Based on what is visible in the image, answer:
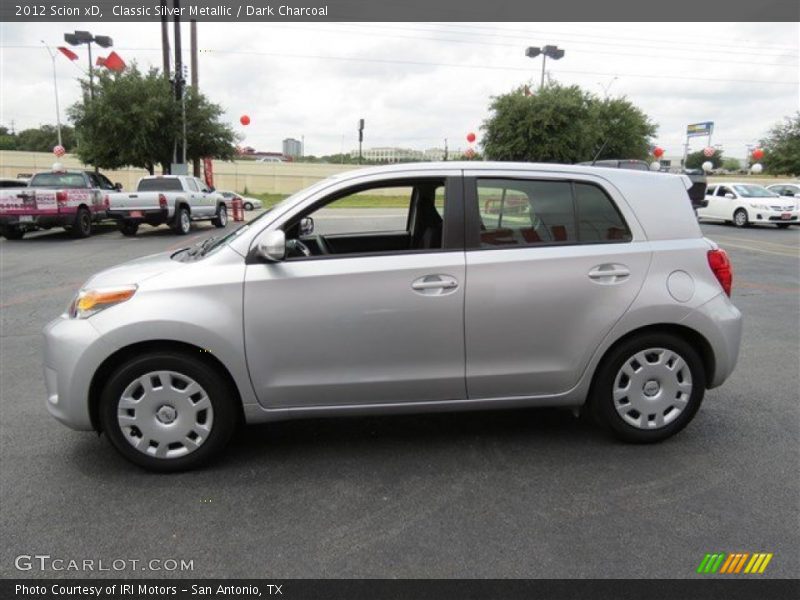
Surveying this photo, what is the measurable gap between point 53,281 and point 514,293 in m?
9.09

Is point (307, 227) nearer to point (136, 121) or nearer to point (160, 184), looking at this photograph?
point (160, 184)

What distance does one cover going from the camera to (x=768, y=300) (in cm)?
853

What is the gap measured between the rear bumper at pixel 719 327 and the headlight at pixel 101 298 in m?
3.27

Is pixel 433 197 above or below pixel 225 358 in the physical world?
above

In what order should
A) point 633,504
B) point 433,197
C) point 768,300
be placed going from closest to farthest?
point 633,504 < point 433,197 < point 768,300

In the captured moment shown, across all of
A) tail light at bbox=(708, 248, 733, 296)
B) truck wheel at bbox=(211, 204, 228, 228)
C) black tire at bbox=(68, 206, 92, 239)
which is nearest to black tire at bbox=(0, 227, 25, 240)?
black tire at bbox=(68, 206, 92, 239)

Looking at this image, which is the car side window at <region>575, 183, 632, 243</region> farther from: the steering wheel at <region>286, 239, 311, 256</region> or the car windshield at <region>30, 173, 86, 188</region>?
the car windshield at <region>30, 173, 86, 188</region>

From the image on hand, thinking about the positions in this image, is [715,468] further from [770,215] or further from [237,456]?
[770,215]

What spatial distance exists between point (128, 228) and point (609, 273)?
1725 centimetres

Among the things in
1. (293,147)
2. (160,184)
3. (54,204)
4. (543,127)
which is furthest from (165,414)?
(293,147)

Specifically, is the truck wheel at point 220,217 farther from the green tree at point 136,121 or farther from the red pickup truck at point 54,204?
the green tree at point 136,121

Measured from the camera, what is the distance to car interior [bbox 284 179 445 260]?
12.1 ft

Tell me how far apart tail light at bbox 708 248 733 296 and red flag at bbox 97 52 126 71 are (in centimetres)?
2747

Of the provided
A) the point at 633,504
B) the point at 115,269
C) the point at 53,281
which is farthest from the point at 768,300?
the point at 53,281
